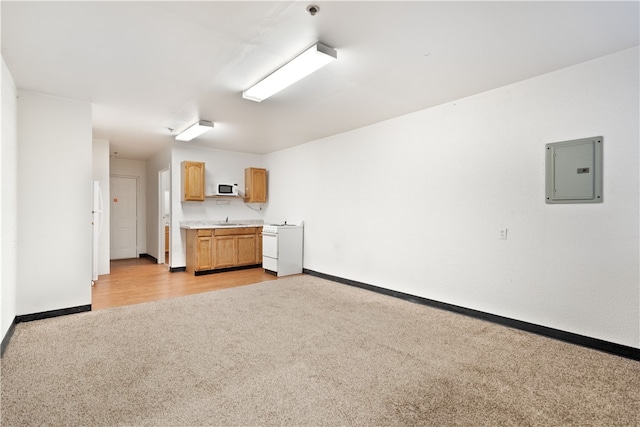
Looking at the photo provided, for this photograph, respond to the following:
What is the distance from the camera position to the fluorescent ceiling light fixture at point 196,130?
182 inches

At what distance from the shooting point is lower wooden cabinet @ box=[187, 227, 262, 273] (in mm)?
5883

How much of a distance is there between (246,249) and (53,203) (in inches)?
136

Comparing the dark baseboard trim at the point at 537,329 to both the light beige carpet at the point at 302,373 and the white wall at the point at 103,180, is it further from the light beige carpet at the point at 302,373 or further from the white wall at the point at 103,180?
the white wall at the point at 103,180

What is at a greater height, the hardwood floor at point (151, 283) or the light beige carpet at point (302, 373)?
the light beige carpet at point (302, 373)

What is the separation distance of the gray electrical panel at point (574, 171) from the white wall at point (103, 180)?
669 cm

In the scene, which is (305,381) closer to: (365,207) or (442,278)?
(442,278)

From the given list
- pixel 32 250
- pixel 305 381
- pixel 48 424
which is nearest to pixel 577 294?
pixel 305 381

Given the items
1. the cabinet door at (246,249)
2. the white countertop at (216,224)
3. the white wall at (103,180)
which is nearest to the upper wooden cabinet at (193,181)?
the white countertop at (216,224)

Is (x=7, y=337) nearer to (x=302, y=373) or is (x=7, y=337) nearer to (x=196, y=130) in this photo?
(x=302, y=373)

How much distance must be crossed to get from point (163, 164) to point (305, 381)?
238 inches

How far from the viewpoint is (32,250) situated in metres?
3.43

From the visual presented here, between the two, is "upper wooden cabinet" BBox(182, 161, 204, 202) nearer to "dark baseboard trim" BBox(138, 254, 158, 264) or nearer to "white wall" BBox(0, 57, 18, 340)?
"dark baseboard trim" BBox(138, 254, 158, 264)

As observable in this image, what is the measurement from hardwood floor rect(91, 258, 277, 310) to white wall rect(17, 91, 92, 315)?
21.8 inches

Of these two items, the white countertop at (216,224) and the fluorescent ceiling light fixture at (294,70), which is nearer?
the fluorescent ceiling light fixture at (294,70)
